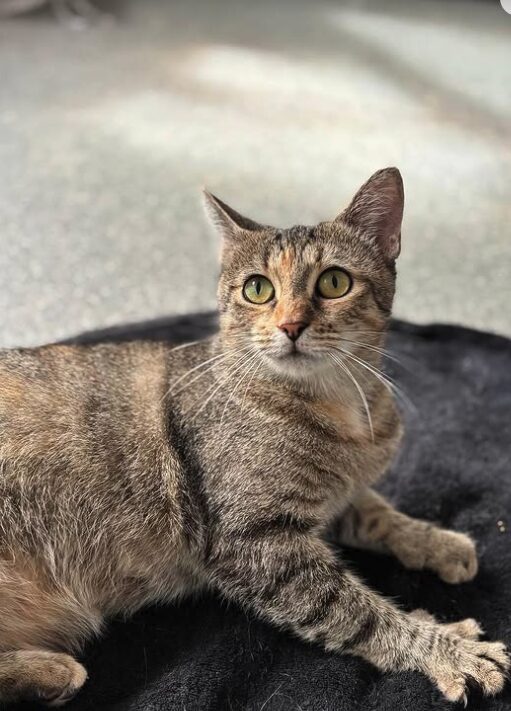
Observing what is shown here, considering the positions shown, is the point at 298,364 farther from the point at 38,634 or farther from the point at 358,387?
the point at 38,634

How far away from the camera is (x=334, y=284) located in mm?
1133

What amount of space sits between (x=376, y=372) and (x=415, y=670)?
43 centimetres

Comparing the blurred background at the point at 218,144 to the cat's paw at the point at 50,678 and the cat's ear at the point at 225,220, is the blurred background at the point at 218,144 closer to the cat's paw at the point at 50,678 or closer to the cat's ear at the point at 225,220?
the cat's ear at the point at 225,220

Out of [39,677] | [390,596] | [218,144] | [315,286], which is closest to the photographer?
[39,677]

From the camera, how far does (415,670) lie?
107 centimetres

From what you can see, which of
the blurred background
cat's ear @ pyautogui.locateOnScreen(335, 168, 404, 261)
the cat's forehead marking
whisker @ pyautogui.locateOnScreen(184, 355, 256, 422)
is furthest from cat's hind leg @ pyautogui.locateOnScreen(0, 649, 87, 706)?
the blurred background

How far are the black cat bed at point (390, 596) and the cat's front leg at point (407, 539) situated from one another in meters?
0.02

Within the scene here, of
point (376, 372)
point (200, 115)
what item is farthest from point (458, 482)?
point (200, 115)

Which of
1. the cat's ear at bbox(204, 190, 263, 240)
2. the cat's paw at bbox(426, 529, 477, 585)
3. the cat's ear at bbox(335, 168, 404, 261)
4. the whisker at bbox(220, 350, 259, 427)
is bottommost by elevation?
the cat's paw at bbox(426, 529, 477, 585)

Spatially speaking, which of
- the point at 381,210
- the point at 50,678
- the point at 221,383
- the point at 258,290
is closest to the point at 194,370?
the point at 221,383

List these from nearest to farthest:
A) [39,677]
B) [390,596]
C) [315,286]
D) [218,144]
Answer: [39,677]
[315,286]
[390,596]
[218,144]

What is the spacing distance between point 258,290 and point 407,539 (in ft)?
1.61

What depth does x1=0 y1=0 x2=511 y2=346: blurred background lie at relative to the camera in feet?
7.17

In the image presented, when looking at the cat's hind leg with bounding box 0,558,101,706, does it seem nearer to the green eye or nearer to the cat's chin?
the cat's chin
